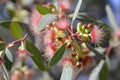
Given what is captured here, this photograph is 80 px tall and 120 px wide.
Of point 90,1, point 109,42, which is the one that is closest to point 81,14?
point 109,42

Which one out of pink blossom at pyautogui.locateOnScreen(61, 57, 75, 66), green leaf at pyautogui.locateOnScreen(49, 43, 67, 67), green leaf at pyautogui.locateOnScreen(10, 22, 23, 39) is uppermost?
green leaf at pyautogui.locateOnScreen(10, 22, 23, 39)

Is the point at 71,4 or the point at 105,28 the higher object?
the point at 71,4

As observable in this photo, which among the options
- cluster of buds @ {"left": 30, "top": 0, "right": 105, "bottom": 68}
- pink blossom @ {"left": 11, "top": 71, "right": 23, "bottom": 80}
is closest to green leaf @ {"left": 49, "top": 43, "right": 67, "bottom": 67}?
cluster of buds @ {"left": 30, "top": 0, "right": 105, "bottom": 68}

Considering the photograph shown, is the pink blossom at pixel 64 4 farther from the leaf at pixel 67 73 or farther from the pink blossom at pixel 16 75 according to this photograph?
the pink blossom at pixel 16 75

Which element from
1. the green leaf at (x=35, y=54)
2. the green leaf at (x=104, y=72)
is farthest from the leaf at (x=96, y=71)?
the green leaf at (x=35, y=54)

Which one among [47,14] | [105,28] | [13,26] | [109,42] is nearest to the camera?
[47,14]

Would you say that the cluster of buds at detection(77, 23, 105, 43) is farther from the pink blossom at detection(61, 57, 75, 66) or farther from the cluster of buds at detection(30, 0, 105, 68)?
the pink blossom at detection(61, 57, 75, 66)

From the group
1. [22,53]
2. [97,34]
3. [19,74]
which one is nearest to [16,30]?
[22,53]

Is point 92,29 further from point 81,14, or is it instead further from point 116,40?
point 116,40
